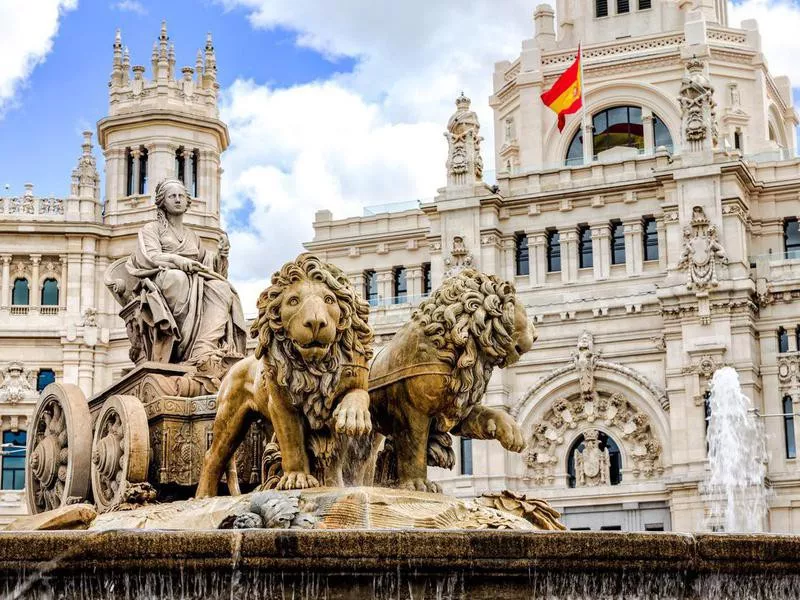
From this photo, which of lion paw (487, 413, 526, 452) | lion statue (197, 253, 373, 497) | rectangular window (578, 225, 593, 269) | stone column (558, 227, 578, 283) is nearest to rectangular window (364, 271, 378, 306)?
stone column (558, 227, 578, 283)

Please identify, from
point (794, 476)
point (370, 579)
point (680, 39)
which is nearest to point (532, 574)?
point (370, 579)

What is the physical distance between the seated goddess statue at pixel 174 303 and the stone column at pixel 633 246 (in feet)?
132

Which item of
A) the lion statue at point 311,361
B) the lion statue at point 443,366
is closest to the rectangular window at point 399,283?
the lion statue at point 443,366

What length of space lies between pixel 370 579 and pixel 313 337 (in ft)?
9.61

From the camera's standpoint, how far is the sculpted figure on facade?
5172 centimetres

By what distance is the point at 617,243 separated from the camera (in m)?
55.0

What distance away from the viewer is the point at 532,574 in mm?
8602

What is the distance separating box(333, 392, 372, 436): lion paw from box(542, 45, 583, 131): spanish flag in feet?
162

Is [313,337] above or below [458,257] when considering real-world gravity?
below

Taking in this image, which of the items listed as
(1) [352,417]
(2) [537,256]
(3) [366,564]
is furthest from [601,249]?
(3) [366,564]

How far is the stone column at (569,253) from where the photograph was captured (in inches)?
2149

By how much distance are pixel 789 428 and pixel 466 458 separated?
11.3m

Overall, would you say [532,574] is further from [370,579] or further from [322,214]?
[322,214]

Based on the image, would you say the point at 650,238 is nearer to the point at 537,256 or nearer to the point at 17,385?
the point at 537,256
